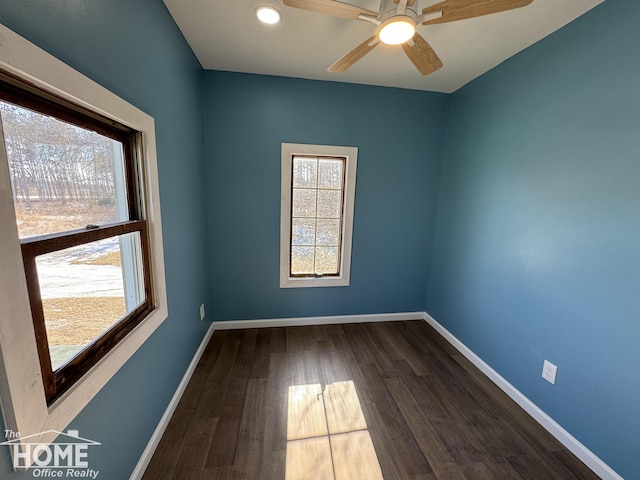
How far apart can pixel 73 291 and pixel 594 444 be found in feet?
8.86

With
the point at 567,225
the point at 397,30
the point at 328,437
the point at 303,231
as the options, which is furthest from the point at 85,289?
the point at 567,225

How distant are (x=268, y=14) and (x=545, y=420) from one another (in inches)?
125

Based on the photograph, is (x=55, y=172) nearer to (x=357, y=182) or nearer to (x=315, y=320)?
(x=357, y=182)

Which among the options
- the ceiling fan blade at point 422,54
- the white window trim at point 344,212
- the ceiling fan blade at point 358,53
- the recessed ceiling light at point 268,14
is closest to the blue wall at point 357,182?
the white window trim at point 344,212

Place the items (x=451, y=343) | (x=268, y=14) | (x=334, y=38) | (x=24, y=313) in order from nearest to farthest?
(x=24, y=313)
(x=268, y=14)
(x=334, y=38)
(x=451, y=343)

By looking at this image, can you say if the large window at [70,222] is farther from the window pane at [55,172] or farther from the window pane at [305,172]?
the window pane at [305,172]

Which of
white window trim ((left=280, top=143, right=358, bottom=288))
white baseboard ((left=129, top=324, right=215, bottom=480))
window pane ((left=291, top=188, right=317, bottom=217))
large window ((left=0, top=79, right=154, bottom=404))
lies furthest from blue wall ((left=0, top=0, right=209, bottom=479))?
window pane ((left=291, top=188, right=317, bottom=217))

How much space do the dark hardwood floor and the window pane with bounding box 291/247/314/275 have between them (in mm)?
717

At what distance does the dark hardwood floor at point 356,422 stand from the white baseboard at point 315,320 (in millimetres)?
234

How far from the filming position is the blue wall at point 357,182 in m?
2.45

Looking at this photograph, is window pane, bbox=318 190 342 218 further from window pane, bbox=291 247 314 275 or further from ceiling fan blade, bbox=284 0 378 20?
ceiling fan blade, bbox=284 0 378 20

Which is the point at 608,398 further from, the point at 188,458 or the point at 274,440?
the point at 188,458

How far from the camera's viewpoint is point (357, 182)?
8.86 ft

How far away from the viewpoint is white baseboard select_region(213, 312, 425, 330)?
2775 mm
